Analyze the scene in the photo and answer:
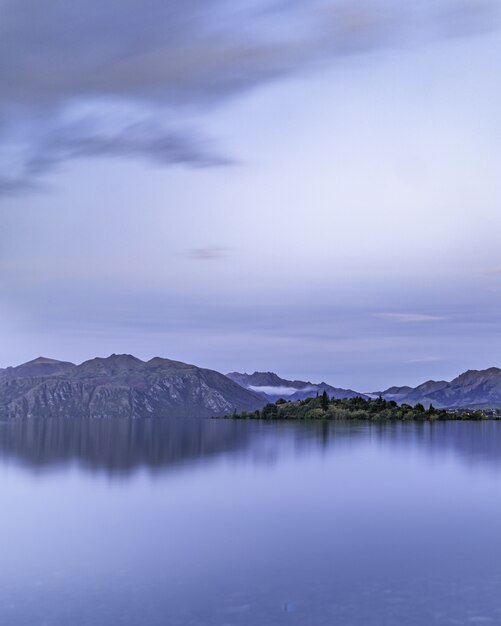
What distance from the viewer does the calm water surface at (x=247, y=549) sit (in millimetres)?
43344

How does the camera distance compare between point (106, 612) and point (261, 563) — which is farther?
point (261, 563)

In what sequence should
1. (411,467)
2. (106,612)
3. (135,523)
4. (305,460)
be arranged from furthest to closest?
(305,460)
(411,467)
(135,523)
(106,612)

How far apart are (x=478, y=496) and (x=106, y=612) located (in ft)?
245

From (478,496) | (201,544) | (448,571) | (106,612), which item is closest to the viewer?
(106,612)

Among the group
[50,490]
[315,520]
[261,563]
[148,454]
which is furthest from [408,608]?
[148,454]

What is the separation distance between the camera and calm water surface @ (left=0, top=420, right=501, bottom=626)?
43.3 metres

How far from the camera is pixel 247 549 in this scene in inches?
2451

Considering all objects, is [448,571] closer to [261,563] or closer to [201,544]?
[261,563]

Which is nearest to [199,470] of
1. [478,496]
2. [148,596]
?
[478,496]

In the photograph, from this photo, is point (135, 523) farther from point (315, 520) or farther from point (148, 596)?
point (148, 596)

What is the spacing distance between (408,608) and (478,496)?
210 ft

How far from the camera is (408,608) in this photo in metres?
43.7

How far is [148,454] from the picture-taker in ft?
609

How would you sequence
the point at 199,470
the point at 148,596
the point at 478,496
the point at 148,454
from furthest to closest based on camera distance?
the point at 148,454
the point at 199,470
the point at 478,496
the point at 148,596
